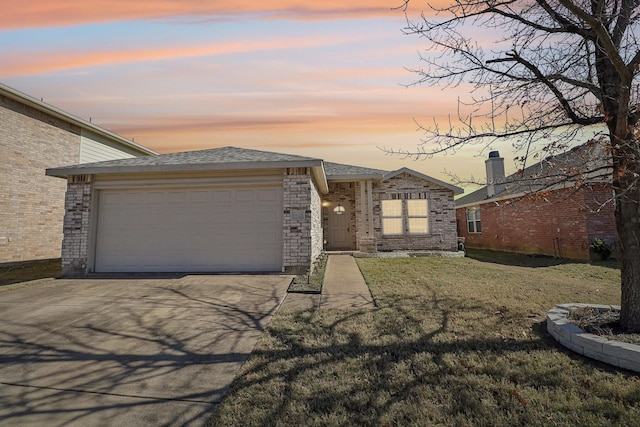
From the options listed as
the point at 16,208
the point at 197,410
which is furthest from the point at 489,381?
the point at 16,208

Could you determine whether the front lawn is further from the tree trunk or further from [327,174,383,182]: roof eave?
[327,174,383,182]: roof eave

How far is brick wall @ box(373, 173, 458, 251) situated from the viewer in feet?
45.4

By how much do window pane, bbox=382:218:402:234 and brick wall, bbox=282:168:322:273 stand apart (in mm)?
6615

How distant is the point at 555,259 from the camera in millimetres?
12797

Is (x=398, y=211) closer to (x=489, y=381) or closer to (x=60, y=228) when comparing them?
(x=489, y=381)

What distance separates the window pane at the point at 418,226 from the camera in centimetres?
1396

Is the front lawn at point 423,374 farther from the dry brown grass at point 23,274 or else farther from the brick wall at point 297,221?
the dry brown grass at point 23,274

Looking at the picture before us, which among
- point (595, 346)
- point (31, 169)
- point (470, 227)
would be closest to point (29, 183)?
point (31, 169)

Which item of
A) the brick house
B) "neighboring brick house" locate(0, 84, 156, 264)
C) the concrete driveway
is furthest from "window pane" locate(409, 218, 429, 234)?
"neighboring brick house" locate(0, 84, 156, 264)

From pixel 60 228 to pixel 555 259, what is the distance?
21.1m

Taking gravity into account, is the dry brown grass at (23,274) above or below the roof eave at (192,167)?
below

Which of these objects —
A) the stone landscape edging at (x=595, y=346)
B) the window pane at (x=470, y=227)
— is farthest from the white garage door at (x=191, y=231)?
the window pane at (x=470, y=227)

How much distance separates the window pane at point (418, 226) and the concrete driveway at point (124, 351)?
9151 mm

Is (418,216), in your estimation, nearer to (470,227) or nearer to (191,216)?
(470,227)
